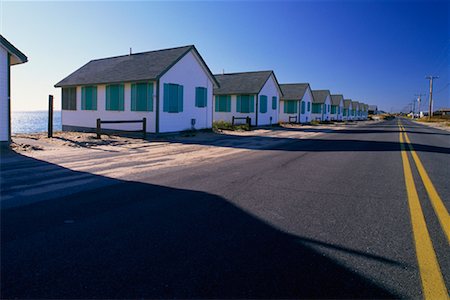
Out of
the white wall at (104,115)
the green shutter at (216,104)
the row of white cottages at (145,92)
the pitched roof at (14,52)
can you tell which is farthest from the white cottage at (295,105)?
the pitched roof at (14,52)

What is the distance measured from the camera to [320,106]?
53406mm

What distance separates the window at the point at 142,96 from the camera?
60.3ft

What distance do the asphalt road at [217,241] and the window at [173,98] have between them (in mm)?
12570

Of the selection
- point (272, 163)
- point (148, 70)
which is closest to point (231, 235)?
point (272, 163)

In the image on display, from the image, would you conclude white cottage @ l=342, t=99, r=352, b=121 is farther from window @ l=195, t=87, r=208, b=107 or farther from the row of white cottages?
the row of white cottages

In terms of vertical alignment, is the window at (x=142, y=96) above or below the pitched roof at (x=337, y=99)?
below

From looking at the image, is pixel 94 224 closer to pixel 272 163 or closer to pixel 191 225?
pixel 191 225

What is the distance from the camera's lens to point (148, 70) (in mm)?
19062

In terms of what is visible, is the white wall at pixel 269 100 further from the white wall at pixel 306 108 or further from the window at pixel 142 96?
the window at pixel 142 96

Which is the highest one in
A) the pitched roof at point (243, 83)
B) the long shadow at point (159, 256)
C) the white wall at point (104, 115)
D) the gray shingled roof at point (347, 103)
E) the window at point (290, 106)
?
the gray shingled roof at point (347, 103)

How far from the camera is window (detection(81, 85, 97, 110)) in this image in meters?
21.3

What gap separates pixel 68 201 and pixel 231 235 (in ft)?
9.04

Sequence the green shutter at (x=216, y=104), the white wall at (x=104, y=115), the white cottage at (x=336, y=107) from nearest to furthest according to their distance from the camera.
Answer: the white wall at (x=104, y=115) < the green shutter at (x=216, y=104) < the white cottage at (x=336, y=107)

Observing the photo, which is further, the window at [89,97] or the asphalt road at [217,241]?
the window at [89,97]
